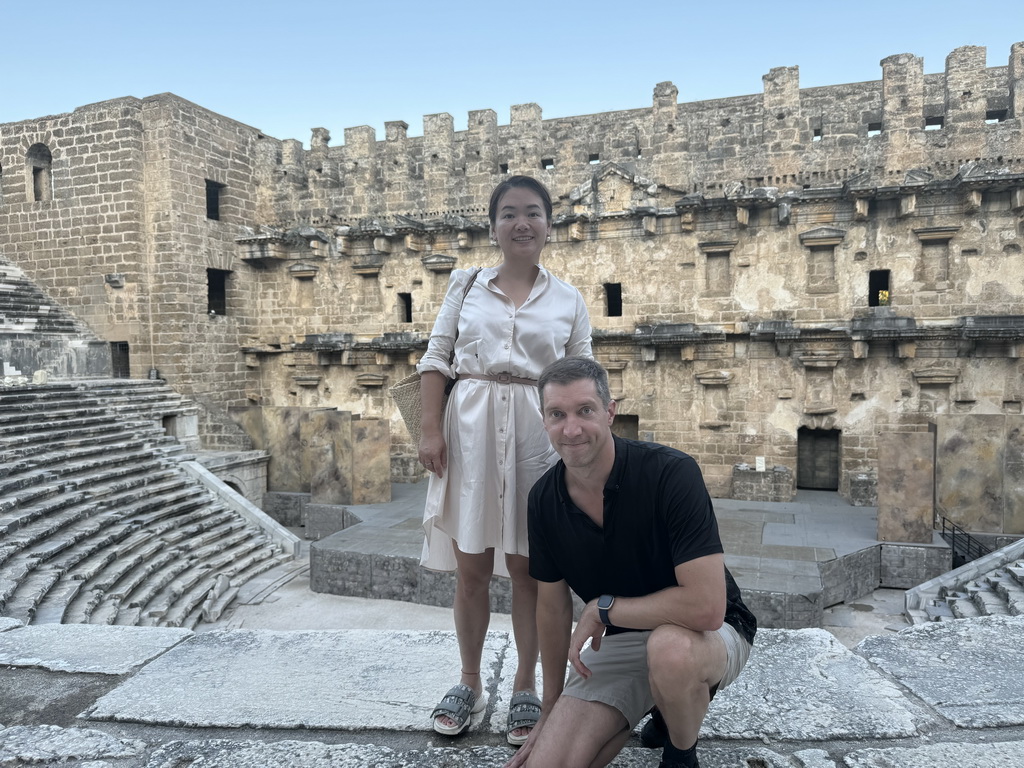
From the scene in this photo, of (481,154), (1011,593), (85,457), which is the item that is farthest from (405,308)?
(1011,593)

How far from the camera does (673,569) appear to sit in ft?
6.98

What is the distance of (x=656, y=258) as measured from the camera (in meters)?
14.1

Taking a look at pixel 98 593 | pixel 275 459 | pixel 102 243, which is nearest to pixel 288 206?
pixel 102 243

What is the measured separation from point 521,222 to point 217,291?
1600 centimetres

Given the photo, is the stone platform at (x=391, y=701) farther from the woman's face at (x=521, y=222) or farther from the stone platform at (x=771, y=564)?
the stone platform at (x=771, y=564)

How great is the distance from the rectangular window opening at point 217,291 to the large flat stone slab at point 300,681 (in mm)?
15041

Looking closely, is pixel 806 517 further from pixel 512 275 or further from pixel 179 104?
pixel 179 104

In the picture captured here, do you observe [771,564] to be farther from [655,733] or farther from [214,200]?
[214,200]

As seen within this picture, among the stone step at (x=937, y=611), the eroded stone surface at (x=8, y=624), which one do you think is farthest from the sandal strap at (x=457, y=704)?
the stone step at (x=937, y=611)

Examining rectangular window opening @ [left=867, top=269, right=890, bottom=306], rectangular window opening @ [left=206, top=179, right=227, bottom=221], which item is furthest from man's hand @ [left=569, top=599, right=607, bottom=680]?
rectangular window opening @ [left=206, top=179, right=227, bottom=221]

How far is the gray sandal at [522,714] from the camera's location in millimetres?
2258

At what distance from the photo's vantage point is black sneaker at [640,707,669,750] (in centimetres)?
219

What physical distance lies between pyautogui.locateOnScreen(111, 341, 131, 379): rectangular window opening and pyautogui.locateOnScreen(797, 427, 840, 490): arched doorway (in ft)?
48.2

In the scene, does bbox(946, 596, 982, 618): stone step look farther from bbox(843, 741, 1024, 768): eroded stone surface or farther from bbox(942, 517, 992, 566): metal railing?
bbox(843, 741, 1024, 768): eroded stone surface
